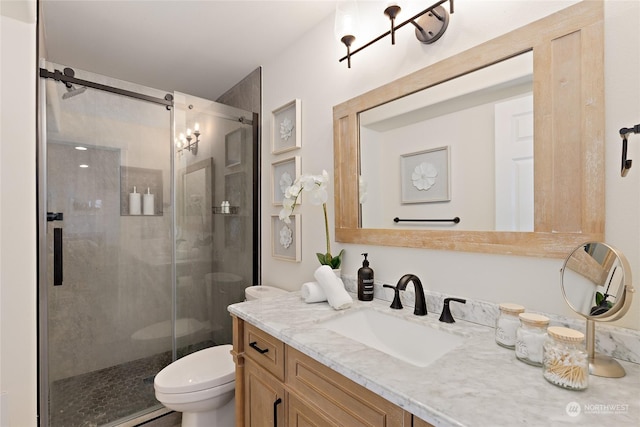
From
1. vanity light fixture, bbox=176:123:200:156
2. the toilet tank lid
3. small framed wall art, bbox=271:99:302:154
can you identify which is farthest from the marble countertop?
vanity light fixture, bbox=176:123:200:156

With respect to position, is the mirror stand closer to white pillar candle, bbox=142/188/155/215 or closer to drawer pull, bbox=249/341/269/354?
drawer pull, bbox=249/341/269/354

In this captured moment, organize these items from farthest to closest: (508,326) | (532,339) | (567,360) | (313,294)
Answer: (313,294), (508,326), (532,339), (567,360)

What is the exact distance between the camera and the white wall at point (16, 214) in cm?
119

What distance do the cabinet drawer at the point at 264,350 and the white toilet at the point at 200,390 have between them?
41 centimetres

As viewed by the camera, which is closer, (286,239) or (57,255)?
(57,255)

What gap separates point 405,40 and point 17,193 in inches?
69.5

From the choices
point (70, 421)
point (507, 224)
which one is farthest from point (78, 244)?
point (507, 224)

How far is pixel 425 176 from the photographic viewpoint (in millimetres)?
1229

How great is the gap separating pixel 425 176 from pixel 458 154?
0.15 meters

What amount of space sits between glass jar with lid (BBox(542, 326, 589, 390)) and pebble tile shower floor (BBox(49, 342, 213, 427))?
6.96 feet

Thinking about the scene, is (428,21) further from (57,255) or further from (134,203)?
(57,255)

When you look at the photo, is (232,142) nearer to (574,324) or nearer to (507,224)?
(507,224)

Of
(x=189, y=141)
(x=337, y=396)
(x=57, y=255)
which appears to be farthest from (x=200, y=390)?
(x=189, y=141)

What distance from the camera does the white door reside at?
37.4 inches
